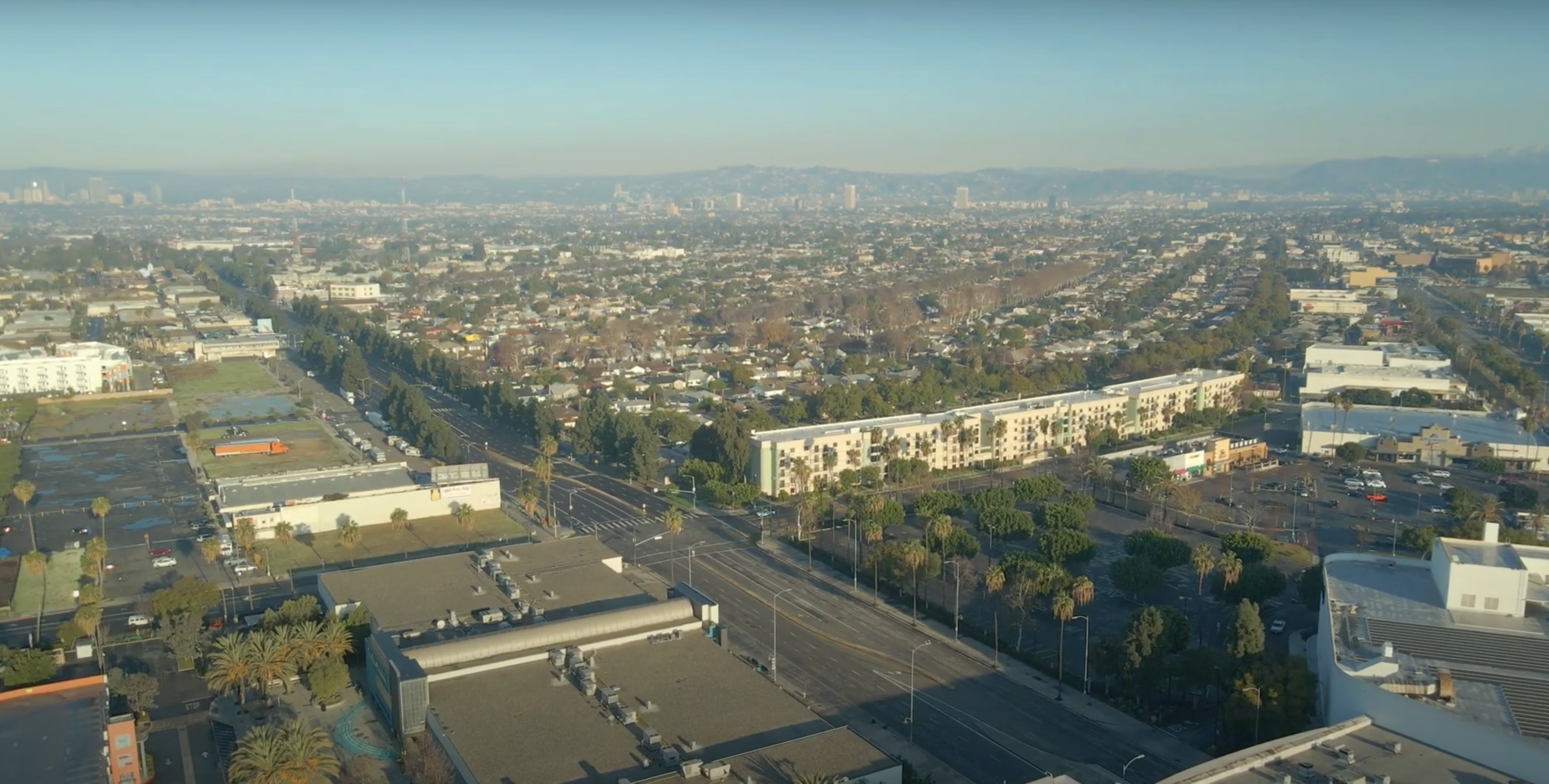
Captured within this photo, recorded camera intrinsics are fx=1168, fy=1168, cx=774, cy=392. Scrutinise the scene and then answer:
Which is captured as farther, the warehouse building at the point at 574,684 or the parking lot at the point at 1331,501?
the parking lot at the point at 1331,501

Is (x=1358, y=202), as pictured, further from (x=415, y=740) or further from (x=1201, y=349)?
(x=415, y=740)

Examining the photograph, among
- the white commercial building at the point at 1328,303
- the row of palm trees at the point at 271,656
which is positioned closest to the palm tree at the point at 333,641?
the row of palm trees at the point at 271,656

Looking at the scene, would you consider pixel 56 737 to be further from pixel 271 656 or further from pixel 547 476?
pixel 547 476

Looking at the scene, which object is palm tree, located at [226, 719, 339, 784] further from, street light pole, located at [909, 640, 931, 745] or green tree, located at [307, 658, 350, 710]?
street light pole, located at [909, 640, 931, 745]

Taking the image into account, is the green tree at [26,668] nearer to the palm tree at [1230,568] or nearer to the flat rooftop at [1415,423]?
the palm tree at [1230,568]

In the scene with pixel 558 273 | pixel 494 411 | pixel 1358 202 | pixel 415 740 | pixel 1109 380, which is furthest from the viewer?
pixel 1358 202

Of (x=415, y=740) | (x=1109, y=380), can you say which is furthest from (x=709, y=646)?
(x=1109, y=380)

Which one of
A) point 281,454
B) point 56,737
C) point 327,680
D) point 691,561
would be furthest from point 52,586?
point 691,561
